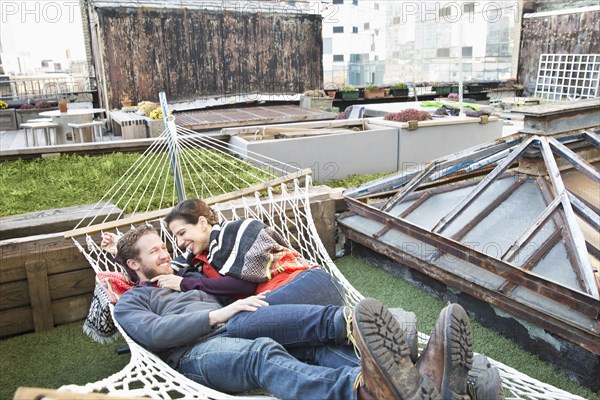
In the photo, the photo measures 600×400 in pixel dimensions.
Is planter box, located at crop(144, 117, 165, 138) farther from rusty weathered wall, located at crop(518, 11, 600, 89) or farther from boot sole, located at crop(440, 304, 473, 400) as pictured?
rusty weathered wall, located at crop(518, 11, 600, 89)

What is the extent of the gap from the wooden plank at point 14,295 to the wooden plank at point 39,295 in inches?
1.3

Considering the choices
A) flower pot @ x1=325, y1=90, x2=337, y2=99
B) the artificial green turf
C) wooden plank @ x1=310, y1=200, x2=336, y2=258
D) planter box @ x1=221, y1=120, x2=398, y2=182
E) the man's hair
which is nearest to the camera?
the man's hair

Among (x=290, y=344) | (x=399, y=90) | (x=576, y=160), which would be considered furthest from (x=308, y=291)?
(x=399, y=90)

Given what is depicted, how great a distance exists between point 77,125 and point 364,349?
594 cm

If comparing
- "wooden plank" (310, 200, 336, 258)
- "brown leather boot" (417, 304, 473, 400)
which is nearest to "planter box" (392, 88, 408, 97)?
"wooden plank" (310, 200, 336, 258)

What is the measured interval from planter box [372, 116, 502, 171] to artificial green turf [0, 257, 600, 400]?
10.0 feet

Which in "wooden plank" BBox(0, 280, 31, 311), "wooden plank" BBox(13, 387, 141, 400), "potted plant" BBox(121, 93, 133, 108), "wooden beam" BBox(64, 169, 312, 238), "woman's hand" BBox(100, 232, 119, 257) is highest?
"potted plant" BBox(121, 93, 133, 108)

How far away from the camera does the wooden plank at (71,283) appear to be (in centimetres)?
267

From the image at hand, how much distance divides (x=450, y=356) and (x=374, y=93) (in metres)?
10.5

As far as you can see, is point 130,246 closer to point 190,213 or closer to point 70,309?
point 190,213

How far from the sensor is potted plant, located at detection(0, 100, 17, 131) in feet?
30.0

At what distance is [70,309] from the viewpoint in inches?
107

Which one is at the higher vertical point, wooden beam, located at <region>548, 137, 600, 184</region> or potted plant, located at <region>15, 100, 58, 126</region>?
wooden beam, located at <region>548, 137, 600, 184</region>

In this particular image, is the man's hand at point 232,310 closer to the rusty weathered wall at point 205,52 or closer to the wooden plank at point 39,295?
the wooden plank at point 39,295
